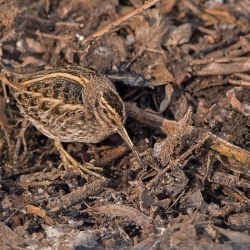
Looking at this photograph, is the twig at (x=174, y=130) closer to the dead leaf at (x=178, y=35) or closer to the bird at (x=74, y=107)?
the bird at (x=74, y=107)

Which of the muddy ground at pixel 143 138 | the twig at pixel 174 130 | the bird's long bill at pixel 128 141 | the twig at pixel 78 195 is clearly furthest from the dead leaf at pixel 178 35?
the twig at pixel 78 195

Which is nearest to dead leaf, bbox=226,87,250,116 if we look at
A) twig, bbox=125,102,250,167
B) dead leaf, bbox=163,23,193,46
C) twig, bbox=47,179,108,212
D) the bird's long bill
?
twig, bbox=125,102,250,167

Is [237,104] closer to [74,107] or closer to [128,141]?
[128,141]

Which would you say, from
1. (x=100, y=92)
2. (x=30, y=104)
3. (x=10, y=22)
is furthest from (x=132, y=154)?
(x=10, y=22)

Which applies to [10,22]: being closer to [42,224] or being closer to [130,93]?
[130,93]

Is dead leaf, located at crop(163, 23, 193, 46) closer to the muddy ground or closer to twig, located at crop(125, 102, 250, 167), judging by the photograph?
the muddy ground

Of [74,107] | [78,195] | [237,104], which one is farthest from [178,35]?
[78,195]

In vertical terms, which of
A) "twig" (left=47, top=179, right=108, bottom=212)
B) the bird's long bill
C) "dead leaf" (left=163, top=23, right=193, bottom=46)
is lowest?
"twig" (left=47, top=179, right=108, bottom=212)
